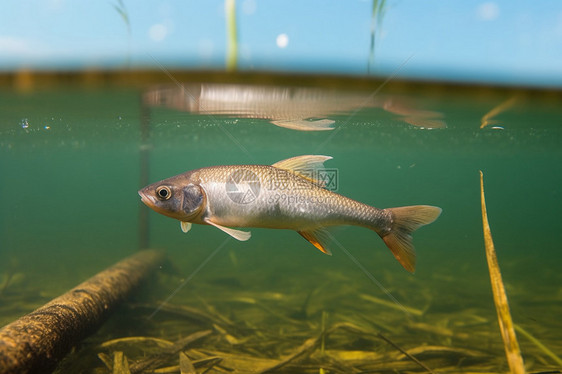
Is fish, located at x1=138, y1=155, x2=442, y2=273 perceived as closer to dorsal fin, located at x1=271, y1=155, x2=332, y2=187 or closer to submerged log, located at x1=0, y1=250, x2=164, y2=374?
dorsal fin, located at x1=271, y1=155, x2=332, y2=187

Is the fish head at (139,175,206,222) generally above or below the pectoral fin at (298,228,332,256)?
above

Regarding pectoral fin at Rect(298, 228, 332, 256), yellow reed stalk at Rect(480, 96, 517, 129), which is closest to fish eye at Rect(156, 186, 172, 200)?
pectoral fin at Rect(298, 228, 332, 256)

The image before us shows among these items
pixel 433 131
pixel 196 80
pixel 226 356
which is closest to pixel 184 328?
pixel 226 356

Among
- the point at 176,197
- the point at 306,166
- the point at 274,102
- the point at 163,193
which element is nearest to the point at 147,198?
the point at 163,193

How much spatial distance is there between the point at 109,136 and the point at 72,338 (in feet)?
48.5

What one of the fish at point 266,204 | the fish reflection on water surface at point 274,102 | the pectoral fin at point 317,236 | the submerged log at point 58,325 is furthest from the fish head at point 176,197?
the fish reflection on water surface at point 274,102

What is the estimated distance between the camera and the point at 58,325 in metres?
4.12

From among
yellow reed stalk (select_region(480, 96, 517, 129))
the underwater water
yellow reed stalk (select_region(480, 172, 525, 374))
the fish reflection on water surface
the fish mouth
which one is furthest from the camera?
yellow reed stalk (select_region(480, 96, 517, 129))

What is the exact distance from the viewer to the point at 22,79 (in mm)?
7145

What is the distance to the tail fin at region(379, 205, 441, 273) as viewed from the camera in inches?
154

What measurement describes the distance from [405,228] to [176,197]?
2529 mm

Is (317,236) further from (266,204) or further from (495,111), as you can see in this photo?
(495,111)

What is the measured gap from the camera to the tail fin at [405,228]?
392cm

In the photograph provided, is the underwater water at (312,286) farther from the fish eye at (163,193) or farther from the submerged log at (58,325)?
the fish eye at (163,193)
